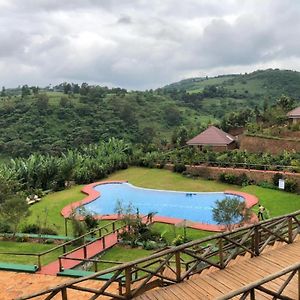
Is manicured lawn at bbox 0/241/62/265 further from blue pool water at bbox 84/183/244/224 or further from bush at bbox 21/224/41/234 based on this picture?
blue pool water at bbox 84/183/244/224

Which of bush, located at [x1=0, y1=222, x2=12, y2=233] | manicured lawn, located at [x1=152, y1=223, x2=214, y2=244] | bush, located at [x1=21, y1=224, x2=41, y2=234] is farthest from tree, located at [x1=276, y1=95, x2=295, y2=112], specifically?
bush, located at [x1=0, y1=222, x2=12, y2=233]

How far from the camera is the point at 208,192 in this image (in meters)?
29.1

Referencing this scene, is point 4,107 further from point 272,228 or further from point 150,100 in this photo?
point 272,228

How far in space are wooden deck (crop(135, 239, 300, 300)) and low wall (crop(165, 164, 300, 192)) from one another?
19057mm

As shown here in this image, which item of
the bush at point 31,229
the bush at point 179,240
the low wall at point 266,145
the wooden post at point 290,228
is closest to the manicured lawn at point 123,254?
the bush at point 179,240

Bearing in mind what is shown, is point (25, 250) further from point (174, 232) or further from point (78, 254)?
point (174, 232)

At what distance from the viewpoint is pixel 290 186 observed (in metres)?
26.7

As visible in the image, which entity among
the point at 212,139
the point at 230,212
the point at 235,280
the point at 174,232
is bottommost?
the point at 174,232

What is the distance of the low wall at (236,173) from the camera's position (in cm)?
2782

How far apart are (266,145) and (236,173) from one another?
715 cm

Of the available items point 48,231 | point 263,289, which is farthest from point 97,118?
point 263,289

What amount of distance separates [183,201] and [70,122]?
3984 cm

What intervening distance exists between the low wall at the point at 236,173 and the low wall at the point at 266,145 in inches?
252

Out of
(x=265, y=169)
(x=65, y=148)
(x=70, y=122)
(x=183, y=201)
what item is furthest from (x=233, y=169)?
(x=70, y=122)
